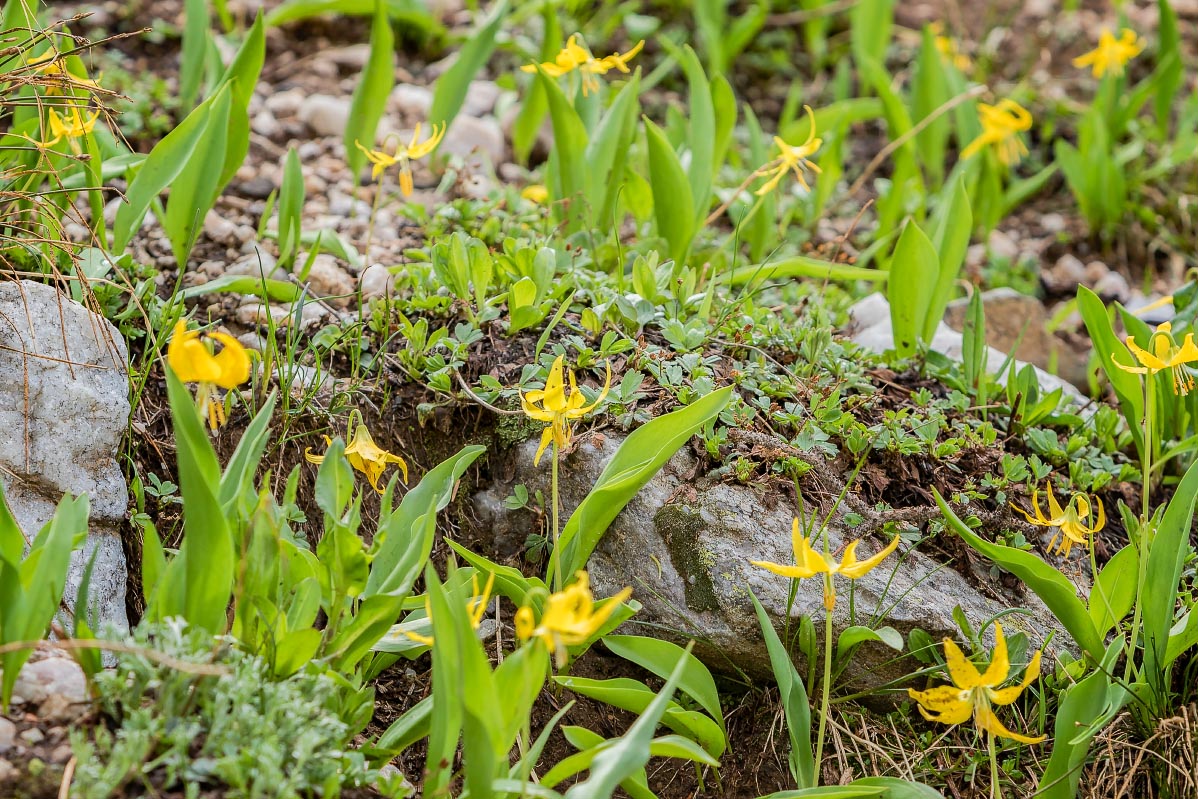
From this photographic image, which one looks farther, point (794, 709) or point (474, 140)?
point (474, 140)

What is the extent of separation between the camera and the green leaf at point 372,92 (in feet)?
8.89

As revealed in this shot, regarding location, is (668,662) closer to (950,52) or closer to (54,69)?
(54,69)

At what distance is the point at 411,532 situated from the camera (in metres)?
1.66

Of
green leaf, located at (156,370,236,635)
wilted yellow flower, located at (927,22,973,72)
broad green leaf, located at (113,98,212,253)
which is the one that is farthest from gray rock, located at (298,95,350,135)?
wilted yellow flower, located at (927,22,973,72)

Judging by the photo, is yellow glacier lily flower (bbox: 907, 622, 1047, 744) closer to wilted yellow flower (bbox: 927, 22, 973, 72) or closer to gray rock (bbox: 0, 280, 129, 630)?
gray rock (bbox: 0, 280, 129, 630)

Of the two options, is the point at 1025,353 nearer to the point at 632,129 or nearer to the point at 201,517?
the point at 632,129

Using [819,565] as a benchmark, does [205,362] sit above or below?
above

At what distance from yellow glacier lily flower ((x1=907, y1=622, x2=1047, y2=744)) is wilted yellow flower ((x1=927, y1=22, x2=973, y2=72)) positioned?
269 cm

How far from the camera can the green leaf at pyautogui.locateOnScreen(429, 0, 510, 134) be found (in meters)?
2.84

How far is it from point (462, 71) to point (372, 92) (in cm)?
26

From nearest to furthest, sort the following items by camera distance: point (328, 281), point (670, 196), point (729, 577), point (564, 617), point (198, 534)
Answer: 1. point (564, 617)
2. point (198, 534)
3. point (729, 577)
4. point (328, 281)
5. point (670, 196)

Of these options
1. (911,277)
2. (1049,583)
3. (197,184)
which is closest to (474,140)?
(197,184)

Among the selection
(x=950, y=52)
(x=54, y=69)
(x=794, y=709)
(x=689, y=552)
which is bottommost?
(x=794, y=709)

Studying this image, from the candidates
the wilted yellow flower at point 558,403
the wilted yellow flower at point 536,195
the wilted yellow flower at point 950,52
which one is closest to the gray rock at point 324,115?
the wilted yellow flower at point 536,195
